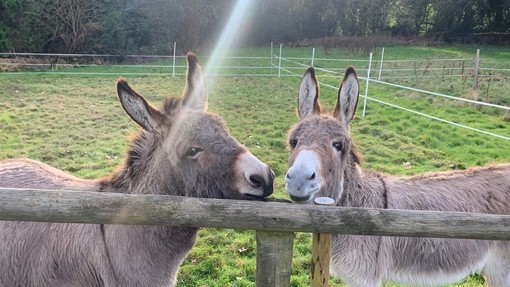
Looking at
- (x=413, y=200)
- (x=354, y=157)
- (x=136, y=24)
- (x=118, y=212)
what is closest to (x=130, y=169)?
(x=118, y=212)

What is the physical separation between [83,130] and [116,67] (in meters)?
13.2

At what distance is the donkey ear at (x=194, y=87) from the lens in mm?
2946

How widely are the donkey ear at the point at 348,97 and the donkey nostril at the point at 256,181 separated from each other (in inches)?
53.5

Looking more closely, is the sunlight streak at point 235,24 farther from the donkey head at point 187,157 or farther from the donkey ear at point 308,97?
the donkey head at point 187,157

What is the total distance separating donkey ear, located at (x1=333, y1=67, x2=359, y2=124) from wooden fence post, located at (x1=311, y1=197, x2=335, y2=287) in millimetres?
1348

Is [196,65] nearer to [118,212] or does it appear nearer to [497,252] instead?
[118,212]

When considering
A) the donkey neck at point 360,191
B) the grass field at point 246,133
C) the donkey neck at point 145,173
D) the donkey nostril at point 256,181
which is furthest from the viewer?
the grass field at point 246,133

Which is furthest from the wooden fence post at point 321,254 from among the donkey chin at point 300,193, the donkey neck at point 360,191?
the donkey neck at point 360,191

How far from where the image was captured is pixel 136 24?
92.5 ft

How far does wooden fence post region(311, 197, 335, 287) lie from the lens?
2.20 metres

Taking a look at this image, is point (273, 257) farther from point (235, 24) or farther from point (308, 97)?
point (235, 24)

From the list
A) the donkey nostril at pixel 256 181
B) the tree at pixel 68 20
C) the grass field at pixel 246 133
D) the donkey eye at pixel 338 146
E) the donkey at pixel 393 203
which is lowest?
Answer: the grass field at pixel 246 133

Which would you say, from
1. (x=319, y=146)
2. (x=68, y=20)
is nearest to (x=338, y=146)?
(x=319, y=146)

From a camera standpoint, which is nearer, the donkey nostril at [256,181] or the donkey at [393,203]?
the donkey nostril at [256,181]
